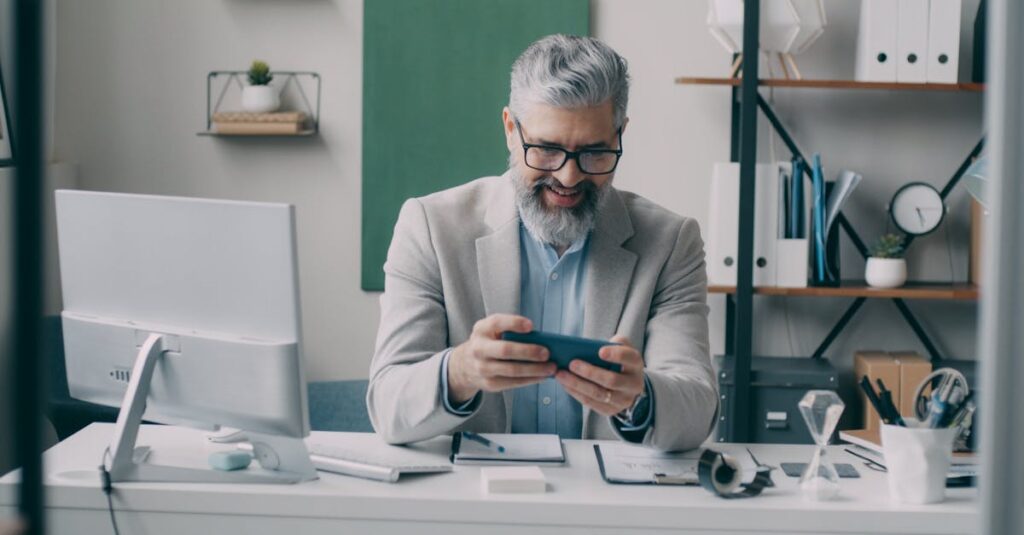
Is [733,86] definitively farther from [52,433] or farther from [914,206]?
[52,433]

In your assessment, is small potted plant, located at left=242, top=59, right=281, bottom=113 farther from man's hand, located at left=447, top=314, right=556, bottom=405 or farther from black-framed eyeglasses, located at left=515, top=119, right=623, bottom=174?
man's hand, located at left=447, top=314, right=556, bottom=405

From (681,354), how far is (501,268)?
367mm

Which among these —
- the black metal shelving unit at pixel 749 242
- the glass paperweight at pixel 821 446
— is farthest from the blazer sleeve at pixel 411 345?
the black metal shelving unit at pixel 749 242

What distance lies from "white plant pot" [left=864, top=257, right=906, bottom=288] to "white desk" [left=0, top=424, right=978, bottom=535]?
5.82 feet

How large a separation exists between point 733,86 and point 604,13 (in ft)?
1.55

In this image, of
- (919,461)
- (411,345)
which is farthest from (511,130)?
(919,461)

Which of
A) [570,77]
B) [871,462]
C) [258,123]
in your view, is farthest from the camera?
[258,123]

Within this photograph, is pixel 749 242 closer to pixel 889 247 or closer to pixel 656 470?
pixel 889 247

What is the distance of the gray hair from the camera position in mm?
1960

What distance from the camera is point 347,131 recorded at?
143 inches

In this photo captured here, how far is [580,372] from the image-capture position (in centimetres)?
164

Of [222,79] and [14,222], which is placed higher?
[222,79]

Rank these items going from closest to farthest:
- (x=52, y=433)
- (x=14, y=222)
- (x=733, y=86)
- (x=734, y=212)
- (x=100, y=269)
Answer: (x=14, y=222)
(x=100, y=269)
(x=52, y=433)
(x=734, y=212)
(x=733, y=86)

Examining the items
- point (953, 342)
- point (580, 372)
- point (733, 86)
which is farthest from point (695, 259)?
point (953, 342)
